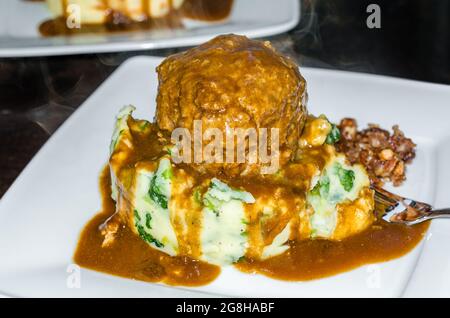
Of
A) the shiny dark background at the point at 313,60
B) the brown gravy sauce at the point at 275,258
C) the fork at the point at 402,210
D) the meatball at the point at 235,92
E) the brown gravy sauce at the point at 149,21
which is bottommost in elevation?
the brown gravy sauce at the point at 275,258

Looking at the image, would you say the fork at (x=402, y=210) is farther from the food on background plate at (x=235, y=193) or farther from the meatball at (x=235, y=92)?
the meatball at (x=235, y=92)

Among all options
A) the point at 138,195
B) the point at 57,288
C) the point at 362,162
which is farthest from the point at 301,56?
the point at 57,288

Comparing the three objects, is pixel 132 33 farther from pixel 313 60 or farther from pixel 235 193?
pixel 235 193

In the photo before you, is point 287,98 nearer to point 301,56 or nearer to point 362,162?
point 362,162

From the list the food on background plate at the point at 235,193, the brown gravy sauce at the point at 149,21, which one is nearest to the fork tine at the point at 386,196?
the food on background plate at the point at 235,193

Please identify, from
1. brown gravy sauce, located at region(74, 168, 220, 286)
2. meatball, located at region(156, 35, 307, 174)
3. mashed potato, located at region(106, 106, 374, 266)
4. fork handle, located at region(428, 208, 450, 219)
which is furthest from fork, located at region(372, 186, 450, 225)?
brown gravy sauce, located at region(74, 168, 220, 286)

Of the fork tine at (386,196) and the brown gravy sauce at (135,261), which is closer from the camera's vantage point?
the brown gravy sauce at (135,261)

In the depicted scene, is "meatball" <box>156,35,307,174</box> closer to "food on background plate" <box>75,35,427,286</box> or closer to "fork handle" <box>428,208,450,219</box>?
"food on background plate" <box>75,35,427,286</box>
